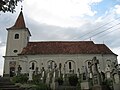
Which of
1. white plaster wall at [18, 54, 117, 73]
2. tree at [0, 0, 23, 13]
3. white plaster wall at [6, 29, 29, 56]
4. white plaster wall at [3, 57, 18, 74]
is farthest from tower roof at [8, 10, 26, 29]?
tree at [0, 0, 23, 13]

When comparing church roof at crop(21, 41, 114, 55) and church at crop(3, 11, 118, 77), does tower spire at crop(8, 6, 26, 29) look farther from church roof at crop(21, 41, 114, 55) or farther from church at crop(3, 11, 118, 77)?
church roof at crop(21, 41, 114, 55)

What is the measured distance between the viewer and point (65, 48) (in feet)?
134

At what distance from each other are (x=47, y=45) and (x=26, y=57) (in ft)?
20.2

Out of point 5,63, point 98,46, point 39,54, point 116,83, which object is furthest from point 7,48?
point 116,83

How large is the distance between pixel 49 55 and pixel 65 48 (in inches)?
168

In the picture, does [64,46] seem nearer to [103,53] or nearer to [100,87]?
[103,53]

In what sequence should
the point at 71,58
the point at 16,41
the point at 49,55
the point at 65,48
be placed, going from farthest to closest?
the point at 16,41
the point at 65,48
the point at 71,58
the point at 49,55

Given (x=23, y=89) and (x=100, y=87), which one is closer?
(x=100, y=87)

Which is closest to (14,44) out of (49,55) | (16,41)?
(16,41)

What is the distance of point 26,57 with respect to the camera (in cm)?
3844

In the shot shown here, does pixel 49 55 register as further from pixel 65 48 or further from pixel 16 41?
pixel 16 41

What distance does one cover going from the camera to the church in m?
38.6

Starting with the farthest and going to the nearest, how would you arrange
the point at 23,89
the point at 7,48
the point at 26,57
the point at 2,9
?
the point at 7,48 → the point at 26,57 → the point at 23,89 → the point at 2,9

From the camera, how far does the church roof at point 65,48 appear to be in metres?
39.4
